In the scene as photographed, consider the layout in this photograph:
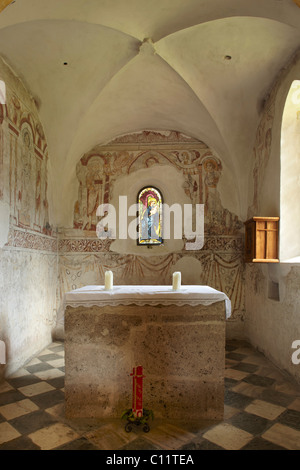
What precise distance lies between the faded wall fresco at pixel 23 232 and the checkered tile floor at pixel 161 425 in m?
1.02

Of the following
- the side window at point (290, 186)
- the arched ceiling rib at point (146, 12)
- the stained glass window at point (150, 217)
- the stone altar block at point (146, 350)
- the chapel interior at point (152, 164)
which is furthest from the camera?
the stained glass window at point (150, 217)

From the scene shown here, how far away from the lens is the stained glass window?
311 inches

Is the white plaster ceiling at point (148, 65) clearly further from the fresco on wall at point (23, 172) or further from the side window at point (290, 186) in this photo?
the side window at point (290, 186)

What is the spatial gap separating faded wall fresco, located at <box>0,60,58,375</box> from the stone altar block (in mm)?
1826

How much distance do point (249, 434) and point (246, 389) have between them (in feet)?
4.15

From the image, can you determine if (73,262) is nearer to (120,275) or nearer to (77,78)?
(120,275)

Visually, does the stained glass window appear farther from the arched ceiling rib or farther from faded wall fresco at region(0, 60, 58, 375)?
the arched ceiling rib

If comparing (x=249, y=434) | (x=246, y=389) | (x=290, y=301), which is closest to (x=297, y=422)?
(x=249, y=434)

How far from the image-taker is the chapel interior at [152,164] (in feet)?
14.4

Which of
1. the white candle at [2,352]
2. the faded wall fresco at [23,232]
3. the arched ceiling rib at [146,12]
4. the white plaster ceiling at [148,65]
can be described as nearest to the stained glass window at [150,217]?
the white plaster ceiling at [148,65]

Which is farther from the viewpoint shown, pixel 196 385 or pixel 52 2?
pixel 52 2

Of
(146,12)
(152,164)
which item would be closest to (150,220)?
(152,164)

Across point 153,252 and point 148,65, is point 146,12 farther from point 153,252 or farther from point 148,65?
point 153,252
